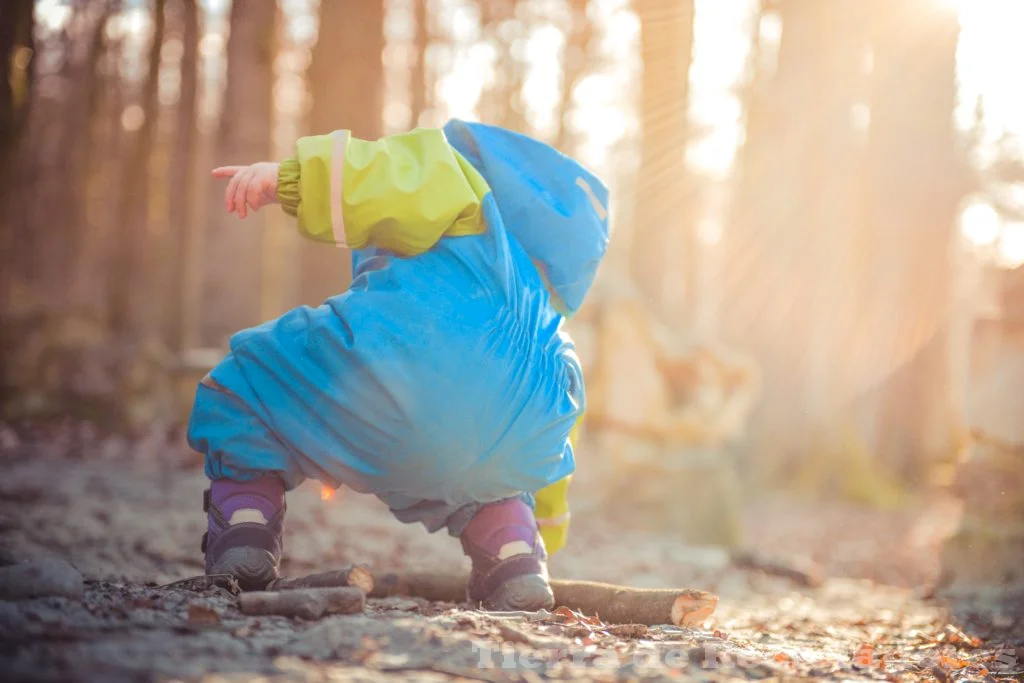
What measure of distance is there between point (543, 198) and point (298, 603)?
1395 millimetres

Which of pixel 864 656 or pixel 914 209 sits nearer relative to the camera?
pixel 864 656

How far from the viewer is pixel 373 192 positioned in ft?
8.52

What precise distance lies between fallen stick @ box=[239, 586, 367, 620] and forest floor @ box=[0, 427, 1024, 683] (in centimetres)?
3

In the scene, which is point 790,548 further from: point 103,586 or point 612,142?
point 612,142

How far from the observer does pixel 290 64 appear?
65.3ft

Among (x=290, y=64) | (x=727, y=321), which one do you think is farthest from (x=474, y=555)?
(x=290, y=64)

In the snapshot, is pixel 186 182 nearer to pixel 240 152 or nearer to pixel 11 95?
pixel 240 152

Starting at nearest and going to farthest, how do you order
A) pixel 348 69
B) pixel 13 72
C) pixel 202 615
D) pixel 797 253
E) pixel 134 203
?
pixel 202 615 → pixel 13 72 → pixel 348 69 → pixel 797 253 → pixel 134 203

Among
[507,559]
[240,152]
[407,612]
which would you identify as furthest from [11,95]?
[407,612]

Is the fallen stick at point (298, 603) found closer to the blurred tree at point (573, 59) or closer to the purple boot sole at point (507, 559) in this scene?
the purple boot sole at point (507, 559)

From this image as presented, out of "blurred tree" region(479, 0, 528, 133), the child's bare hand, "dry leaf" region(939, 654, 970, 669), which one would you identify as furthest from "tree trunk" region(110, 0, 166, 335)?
"dry leaf" region(939, 654, 970, 669)

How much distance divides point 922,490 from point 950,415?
1115 mm

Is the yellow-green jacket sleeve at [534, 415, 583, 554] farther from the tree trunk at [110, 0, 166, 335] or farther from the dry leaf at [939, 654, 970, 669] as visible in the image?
the tree trunk at [110, 0, 166, 335]

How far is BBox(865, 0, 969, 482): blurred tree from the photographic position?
918 centimetres
